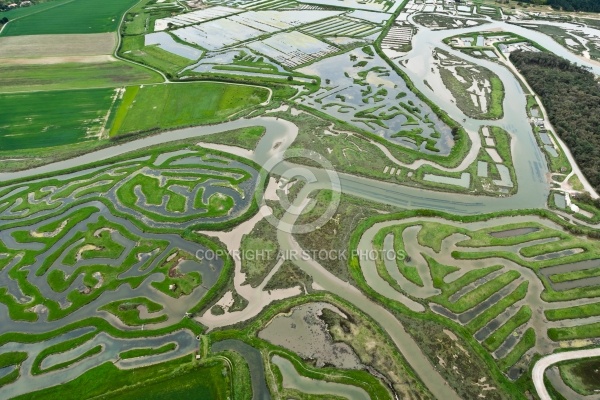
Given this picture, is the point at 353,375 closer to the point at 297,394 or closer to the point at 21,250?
the point at 297,394

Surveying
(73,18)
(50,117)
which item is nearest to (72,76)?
(50,117)

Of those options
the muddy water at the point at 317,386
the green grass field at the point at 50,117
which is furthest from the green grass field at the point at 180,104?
the muddy water at the point at 317,386

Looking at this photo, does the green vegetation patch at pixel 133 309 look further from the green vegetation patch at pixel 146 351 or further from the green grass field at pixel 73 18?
the green grass field at pixel 73 18

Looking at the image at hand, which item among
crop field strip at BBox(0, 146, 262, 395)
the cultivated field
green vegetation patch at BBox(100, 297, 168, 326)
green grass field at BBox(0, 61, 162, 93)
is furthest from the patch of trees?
the cultivated field

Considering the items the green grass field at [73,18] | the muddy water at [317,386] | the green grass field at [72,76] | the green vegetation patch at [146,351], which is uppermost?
the green grass field at [73,18]

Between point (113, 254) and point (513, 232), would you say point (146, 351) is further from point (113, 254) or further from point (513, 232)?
point (513, 232)
